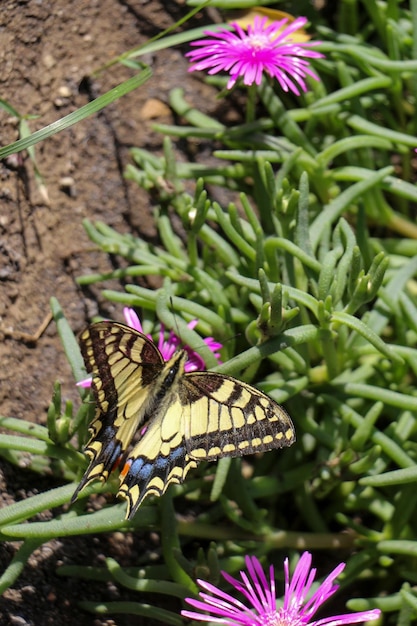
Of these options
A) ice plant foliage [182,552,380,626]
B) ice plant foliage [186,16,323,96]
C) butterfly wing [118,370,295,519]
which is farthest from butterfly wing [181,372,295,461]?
ice plant foliage [186,16,323,96]

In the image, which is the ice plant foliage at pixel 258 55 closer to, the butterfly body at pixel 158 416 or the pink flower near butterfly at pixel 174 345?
the pink flower near butterfly at pixel 174 345

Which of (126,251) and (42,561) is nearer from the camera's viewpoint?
(42,561)

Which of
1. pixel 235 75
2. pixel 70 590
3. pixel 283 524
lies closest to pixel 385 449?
pixel 283 524

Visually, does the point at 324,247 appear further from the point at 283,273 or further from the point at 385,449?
the point at 385,449

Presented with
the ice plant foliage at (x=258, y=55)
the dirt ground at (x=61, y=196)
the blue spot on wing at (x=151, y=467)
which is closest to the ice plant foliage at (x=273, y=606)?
the blue spot on wing at (x=151, y=467)

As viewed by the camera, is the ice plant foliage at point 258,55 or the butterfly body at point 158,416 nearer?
the butterfly body at point 158,416

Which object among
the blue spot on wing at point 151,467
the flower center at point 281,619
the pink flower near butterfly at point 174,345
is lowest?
the flower center at point 281,619

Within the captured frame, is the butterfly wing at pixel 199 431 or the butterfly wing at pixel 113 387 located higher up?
the butterfly wing at pixel 113 387

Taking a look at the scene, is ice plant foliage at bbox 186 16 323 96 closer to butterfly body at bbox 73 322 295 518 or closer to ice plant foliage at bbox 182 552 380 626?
butterfly body at bbox 73 322 295 518
